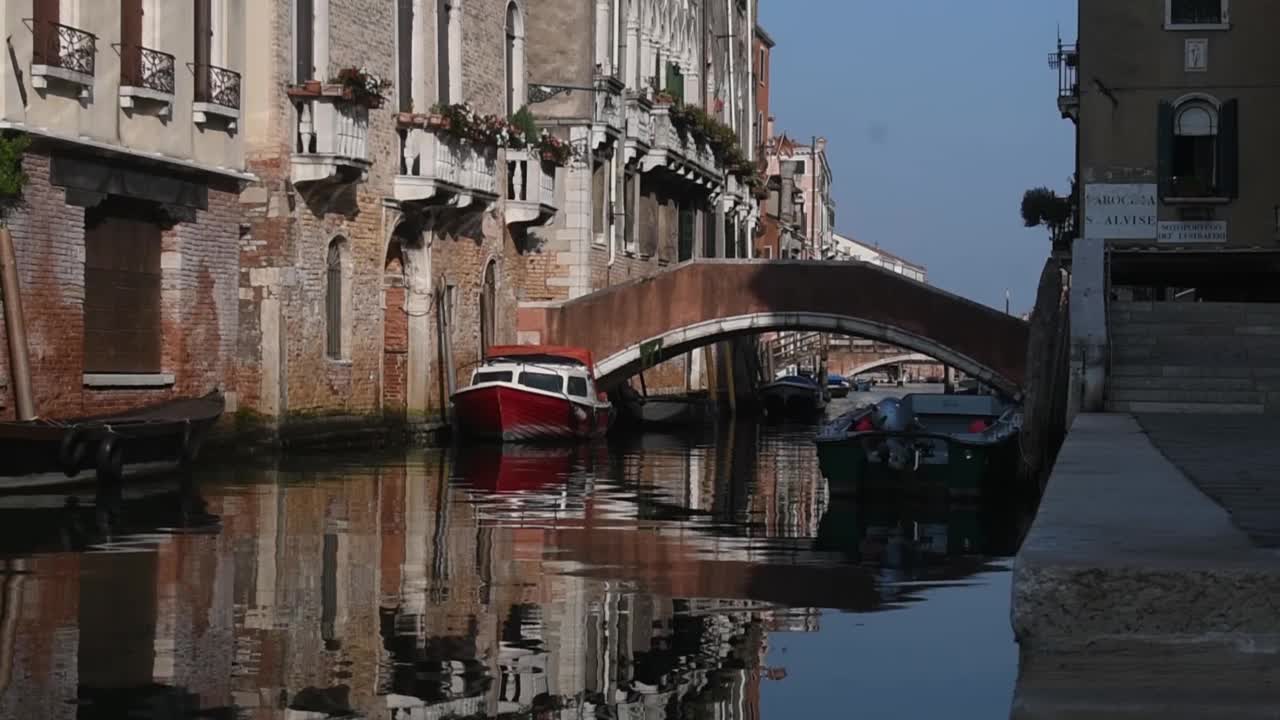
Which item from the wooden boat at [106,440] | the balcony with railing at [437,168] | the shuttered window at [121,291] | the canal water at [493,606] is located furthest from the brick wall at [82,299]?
the balcony with railing at [437,168]

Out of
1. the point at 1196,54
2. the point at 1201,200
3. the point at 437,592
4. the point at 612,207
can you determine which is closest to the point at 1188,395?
the point at 437,592

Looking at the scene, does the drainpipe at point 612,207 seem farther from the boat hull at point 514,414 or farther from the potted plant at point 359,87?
the potted plant at point 359,87

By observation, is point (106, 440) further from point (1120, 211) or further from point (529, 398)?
point (1120, 211)

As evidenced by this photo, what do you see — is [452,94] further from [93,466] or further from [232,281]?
[93,466]

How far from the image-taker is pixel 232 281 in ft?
78.7

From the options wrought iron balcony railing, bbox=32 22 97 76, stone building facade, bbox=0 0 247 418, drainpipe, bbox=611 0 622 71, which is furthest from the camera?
drainpipe, bbox=611 0 622 71

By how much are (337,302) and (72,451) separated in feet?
30.6

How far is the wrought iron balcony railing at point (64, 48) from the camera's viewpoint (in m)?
18.9

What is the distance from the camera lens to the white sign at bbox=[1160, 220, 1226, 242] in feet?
95.6

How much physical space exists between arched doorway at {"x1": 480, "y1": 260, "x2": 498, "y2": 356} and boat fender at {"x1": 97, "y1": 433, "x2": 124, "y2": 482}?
46.8ft

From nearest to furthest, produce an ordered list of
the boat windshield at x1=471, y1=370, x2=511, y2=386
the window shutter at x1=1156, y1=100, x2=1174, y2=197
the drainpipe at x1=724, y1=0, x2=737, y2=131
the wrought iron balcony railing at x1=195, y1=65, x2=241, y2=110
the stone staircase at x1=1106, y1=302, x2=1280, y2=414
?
the stone staircase at x1=1106, y1=302, x2=1280, y2=414 < the wrought iron balcony railing at x1=195, y1=65, x2=241, y2=110 < the window shutter at x1=1156, y1=100, x2=1174, y2=197 < the boat windshield at x1=471, y1=370, x2=511, y2=386 < the drainpipe at x1=724, y1=0, x2=737, y2=131

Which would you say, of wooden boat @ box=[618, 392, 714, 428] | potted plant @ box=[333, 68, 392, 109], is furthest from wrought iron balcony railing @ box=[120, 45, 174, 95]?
wooden boat @ box=[618, 392, 714, 428]

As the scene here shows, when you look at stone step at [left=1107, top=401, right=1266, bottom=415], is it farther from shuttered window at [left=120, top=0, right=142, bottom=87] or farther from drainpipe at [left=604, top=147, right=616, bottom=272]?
drainpipe at [left=604, top=147, right=616, bottom=272]

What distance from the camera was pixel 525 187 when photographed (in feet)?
108
